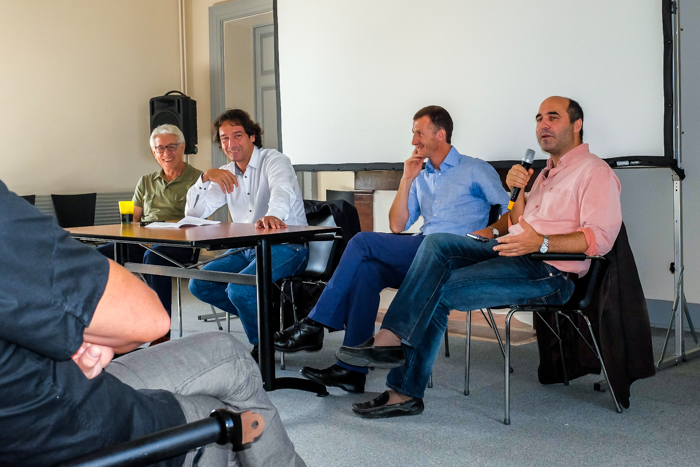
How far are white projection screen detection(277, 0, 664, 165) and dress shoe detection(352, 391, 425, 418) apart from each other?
153 centimetres

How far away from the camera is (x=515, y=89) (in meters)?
3.31

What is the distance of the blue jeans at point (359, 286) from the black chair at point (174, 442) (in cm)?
161

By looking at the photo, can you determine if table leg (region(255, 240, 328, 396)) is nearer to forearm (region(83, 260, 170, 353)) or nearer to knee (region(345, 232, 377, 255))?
knee (region(345, 232, 377, 255))

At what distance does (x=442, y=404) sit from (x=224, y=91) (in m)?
4.21

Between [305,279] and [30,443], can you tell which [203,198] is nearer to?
[305,279]

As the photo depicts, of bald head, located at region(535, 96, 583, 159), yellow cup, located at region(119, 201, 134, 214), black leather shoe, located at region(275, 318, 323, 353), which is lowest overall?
black leather shoe, located at region(275, 318, 323, 353)

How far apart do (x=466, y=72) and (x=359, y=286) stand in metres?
1.62

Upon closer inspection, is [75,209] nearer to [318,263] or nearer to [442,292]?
[318,263]

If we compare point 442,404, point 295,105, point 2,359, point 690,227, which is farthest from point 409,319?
point 295,105

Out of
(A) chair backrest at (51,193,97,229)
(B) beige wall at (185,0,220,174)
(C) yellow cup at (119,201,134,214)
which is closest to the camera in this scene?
(C) yellow cup at (119,201,134,214)

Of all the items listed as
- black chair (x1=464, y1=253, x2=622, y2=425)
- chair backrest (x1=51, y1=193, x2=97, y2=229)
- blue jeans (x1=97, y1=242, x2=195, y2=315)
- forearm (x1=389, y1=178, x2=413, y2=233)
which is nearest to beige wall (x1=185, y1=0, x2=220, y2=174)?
Answer: chair backrest (x1=51, y1=193, x2=97, y2=229)

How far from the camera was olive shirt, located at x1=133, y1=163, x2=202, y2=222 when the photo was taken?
371 cm

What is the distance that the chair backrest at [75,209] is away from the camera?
16.3 ft

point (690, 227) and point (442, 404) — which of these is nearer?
point (442, 404)
